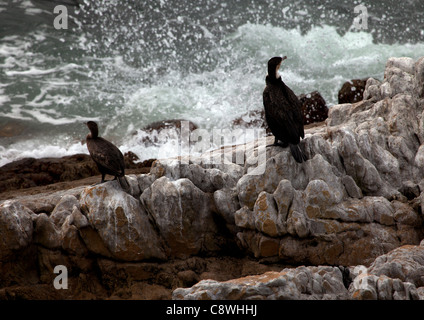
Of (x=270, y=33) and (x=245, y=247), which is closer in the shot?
(x=245, y=247)

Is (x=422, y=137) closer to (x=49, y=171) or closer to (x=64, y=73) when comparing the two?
(x=49, y=171)

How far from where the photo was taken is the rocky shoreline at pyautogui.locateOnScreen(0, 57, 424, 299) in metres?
6.27

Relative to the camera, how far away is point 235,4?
16.7 m

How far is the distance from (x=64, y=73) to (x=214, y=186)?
8779 millimetres

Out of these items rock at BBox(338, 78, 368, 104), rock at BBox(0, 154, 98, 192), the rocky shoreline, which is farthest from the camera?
rock at BBox(338, 78, 368, 104)

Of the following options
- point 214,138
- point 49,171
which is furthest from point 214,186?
point 214,138

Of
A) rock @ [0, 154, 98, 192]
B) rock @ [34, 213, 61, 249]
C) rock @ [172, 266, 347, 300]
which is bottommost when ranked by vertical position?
rock @ [172, 266, 347, 300]

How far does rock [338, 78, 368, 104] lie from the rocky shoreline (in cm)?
497

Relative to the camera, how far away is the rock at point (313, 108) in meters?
11.5

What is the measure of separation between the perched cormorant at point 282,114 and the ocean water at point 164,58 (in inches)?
173
